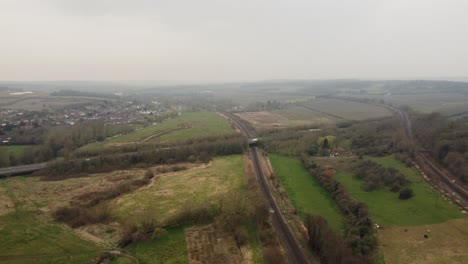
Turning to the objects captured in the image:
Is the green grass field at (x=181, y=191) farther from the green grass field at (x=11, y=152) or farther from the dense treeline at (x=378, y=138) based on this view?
the green grass field at (x=11, y=152)

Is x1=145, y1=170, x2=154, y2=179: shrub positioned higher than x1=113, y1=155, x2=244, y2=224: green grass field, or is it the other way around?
x1=145, y1=170, x2=154, y2=179: shrub

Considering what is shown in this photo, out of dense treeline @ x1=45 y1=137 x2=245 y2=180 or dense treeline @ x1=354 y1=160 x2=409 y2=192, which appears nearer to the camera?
dense treeline @ x1=354 y1=160 x2=409 y2=192

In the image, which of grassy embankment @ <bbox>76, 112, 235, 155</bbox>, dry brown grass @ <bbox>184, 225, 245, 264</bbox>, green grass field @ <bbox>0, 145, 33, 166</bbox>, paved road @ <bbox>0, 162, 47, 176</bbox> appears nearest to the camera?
dry brown grass @ <bbox>184, 225, 245, 264</bbox>

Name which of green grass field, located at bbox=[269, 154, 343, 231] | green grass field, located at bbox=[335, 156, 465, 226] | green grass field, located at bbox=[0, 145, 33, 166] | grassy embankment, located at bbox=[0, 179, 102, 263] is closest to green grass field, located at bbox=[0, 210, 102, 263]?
grassy embankment, located at bbox=[0, 179, 102, 263]

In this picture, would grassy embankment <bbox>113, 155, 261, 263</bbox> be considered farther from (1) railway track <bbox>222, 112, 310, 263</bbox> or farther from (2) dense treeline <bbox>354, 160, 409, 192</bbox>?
(2) dense treeline <bbox>354, 160, 409, 192</bbox>

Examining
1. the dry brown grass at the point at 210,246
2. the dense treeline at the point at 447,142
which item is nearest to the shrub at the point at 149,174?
the dry brown grass at the point at 210,246

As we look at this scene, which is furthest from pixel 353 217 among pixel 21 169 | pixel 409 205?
pixel 21 169

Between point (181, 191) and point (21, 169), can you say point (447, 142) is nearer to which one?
point (181, 191)
